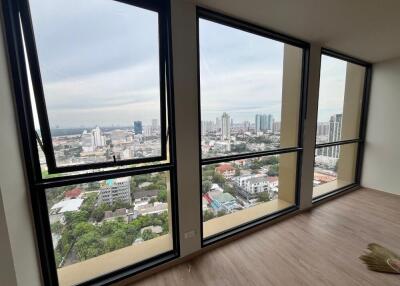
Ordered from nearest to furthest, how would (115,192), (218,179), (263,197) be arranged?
(115,192), (218,179), (263,197)

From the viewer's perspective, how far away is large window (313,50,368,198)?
3.21 meters

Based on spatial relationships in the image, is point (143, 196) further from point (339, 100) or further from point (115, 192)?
point (339, 100)

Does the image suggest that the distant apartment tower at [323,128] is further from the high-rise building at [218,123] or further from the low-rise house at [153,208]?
the low-rise house at [153,208]

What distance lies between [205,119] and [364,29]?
2.29 m

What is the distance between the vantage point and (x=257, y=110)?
98.0 inches

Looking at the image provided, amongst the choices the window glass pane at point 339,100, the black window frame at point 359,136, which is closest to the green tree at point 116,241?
the black window frame at point 359,136

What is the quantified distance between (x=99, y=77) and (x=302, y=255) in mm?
2698

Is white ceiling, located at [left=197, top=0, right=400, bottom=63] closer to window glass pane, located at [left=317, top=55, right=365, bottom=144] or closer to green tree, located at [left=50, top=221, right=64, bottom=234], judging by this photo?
window glass pane, located at [left=317, top=55, right=365, bottom=144]

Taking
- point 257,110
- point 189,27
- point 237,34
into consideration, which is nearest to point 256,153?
point 257,110

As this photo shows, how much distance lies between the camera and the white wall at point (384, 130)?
354 centimetres

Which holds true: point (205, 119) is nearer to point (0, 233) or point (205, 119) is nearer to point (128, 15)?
point (128, 15)

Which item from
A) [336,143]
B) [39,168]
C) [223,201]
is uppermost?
[39,168]

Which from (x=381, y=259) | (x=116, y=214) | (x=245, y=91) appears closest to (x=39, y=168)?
(x=116, y=214)

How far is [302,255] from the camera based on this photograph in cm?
206
